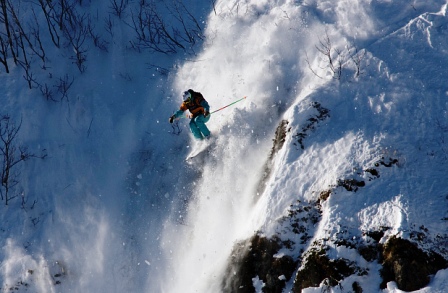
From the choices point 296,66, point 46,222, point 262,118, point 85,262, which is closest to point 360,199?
point 262,118

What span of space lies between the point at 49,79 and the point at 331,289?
→ 407 inches

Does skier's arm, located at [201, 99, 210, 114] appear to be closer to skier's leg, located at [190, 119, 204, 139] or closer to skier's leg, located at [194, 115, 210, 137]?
skier's leg, located at [194, 115, 210, 137]

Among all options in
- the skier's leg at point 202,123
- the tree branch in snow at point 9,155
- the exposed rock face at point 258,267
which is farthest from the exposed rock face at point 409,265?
the tree branch in snow at point 9,155

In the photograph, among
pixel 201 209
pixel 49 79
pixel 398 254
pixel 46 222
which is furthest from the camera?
pixel 49 79

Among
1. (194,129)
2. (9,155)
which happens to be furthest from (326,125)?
(9,155)

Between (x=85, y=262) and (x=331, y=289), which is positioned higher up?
(x=85, y=262)

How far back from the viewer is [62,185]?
11875 millimetres

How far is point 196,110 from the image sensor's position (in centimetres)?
1090

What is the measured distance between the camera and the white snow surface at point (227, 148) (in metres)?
8.33

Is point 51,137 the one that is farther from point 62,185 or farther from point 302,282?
point 302,282

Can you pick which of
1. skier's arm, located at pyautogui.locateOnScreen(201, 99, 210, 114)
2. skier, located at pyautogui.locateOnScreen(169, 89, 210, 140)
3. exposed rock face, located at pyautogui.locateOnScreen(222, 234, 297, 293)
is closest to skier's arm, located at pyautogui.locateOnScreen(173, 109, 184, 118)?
skier, located at pyautogui.locateOnScreen(169, 89, 210, 140)

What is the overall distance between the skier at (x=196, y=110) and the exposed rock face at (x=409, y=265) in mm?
5375

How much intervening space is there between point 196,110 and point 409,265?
5892 mm

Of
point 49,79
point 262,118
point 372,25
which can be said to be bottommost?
point 262,118
